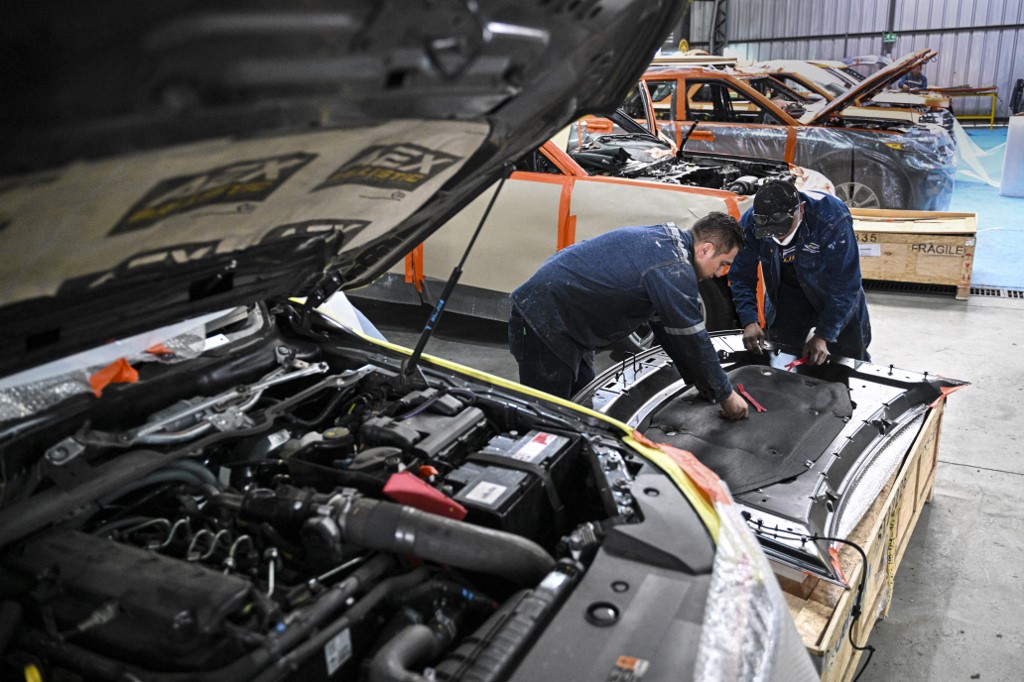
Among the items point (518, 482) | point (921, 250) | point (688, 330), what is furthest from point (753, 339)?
point (921, 250)

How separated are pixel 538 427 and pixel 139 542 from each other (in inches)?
38.8

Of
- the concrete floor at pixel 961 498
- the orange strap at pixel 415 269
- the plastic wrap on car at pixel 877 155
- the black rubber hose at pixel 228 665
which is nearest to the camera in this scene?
the black rubber hose at pixel 228 665

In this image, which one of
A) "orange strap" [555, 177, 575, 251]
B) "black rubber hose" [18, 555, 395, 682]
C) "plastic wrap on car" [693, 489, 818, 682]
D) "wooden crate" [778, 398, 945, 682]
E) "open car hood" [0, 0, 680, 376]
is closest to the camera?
"open car hood" [0, 0, 680, 376]

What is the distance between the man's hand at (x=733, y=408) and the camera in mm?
2867

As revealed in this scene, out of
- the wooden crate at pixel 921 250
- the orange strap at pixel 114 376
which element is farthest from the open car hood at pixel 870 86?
the orange strap at pixel 114 376

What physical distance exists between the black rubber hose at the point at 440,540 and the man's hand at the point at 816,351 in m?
2.24

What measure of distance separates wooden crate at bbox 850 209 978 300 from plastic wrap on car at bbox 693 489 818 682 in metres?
5.02

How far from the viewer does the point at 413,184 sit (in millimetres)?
1567

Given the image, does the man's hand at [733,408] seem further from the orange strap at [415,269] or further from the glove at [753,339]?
the orange strap at [415,269]

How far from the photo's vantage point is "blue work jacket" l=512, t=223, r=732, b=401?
2.82m

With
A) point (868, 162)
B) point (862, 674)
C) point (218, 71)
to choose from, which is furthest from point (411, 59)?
point (868, 162)

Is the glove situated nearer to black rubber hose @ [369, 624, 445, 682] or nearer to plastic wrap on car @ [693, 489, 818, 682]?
plastic wrap on car @ [693, 489, 818, 682]

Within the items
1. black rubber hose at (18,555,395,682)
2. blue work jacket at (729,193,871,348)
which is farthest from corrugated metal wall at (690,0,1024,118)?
black rubber hose at (18,555,395,682)

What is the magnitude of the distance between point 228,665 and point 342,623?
19cm
